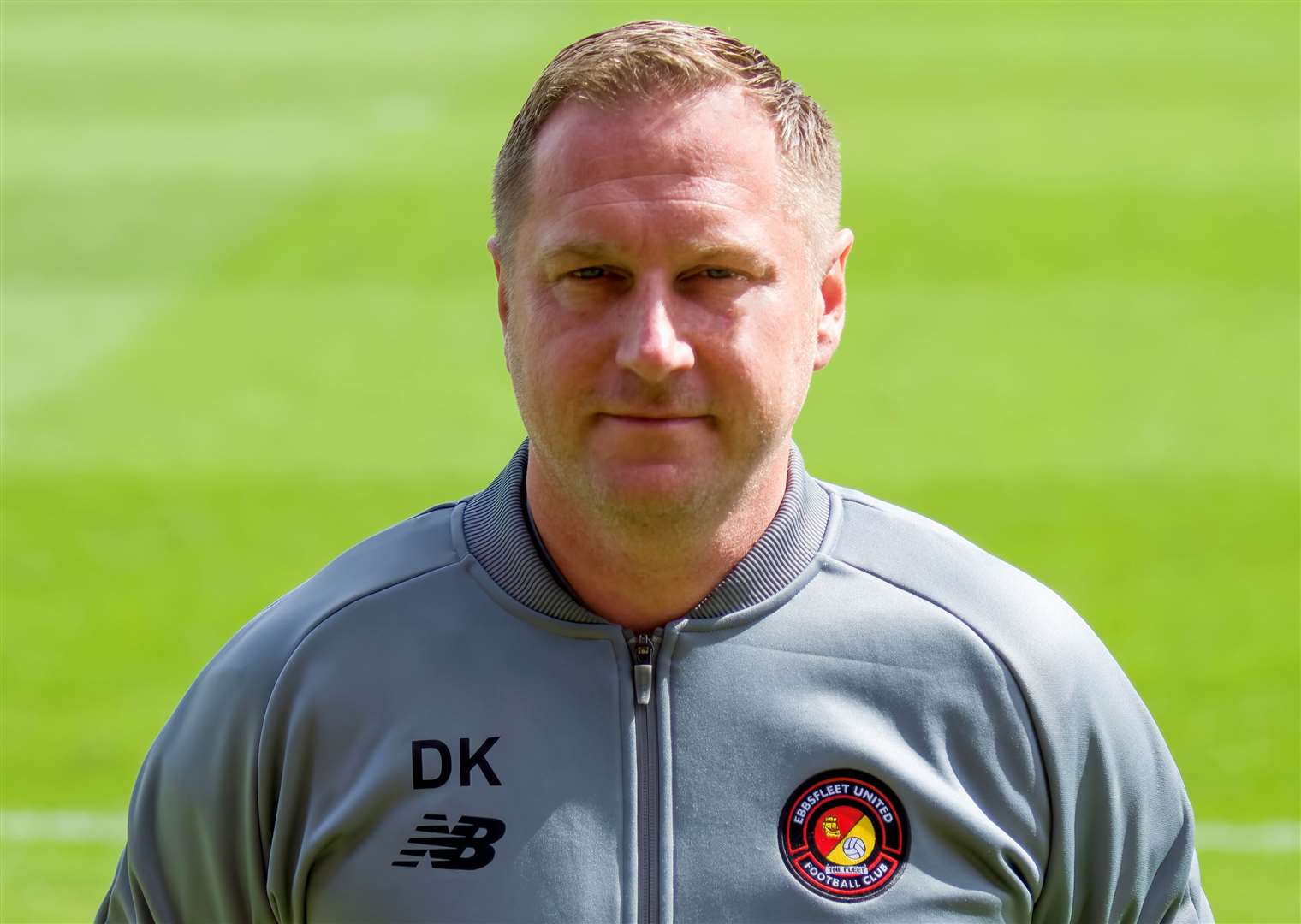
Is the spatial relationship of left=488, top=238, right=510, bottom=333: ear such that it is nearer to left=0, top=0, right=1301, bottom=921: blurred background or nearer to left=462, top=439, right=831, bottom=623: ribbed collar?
left=462, top=439, right=831, bottom=623: ribbed collar

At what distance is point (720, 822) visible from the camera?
2.43m

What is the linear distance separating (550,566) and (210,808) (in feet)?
1.91

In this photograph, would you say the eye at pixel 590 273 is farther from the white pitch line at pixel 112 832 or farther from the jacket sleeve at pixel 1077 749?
the white pitch line at pixel 112 832

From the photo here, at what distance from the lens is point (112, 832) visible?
19.9 feet

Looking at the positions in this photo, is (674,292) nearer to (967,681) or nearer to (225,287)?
(967,681)

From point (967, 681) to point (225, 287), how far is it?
31.7ft

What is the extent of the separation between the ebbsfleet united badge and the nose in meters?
0.61

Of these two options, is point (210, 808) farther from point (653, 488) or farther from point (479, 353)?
point (479, 353)

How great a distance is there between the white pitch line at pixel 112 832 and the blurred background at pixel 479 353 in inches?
0.6

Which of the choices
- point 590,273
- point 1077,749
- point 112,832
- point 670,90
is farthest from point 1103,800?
point 112,832

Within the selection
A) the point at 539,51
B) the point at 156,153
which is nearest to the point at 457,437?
the point at 156,153

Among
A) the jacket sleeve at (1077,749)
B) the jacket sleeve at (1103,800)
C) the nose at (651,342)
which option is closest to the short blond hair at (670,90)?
the nose at (651,342)

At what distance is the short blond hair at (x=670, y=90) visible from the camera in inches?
95.0

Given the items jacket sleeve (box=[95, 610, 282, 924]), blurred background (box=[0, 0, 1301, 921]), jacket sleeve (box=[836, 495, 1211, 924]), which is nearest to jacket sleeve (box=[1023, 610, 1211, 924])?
jacket sleeve (box=[836, 495, 1211, 924])
